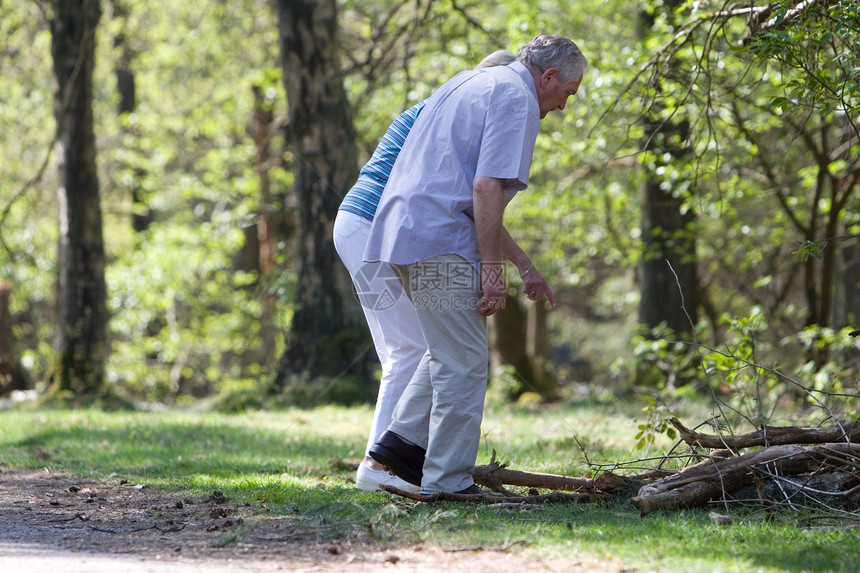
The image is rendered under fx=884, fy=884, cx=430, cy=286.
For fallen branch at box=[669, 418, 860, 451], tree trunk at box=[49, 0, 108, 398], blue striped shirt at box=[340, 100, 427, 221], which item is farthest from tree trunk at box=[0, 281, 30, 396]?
fallen branch at box=[669, 418, 860, 451]

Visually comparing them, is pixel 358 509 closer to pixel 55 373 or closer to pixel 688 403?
pixel 688 403

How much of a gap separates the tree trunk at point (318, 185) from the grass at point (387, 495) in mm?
797

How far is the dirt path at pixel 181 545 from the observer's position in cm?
306

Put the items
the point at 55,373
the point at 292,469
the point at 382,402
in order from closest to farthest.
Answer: the point at 382,402 → the point at 292,469 → the point at 55,373

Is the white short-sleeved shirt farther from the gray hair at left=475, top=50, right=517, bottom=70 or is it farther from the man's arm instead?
the gray hair at left=475, top=50, right=517, bottom=70

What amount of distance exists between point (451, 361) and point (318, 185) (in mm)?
6002

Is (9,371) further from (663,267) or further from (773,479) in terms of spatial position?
(773,479)

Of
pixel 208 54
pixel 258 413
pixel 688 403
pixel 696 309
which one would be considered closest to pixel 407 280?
pixel 258 413

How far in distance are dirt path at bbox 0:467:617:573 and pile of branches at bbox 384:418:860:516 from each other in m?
0.73

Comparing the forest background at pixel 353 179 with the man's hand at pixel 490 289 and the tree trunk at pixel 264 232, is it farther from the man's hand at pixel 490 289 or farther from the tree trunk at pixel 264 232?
the man's hand at pixel 490 289

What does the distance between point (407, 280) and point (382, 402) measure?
738 mm

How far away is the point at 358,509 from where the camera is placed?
3.87m

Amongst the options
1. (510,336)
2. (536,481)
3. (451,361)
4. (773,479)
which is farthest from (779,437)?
(510,336)

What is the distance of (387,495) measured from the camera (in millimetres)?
4277
